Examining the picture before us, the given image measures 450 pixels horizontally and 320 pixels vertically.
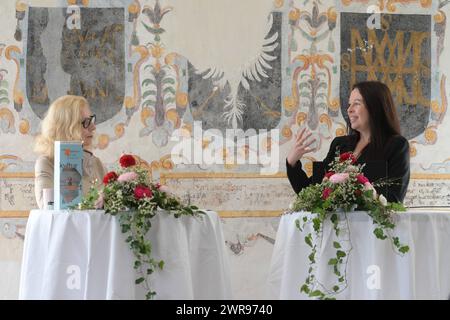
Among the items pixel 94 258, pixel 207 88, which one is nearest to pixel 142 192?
pixel 94 258

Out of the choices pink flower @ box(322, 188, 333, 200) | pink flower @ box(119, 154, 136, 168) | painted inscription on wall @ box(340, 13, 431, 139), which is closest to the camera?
pink flower @ box(322, 188, 333, 200)

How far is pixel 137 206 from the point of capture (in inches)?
196

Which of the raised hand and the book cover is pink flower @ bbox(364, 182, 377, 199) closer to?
the raised hand

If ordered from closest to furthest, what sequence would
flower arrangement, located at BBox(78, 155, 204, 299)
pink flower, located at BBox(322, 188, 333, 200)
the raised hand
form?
flower arrangement, located at BBox(78, 155, 204, 299)
pink flower, located at BBox(322, 188, 333, 200)
the raised hand

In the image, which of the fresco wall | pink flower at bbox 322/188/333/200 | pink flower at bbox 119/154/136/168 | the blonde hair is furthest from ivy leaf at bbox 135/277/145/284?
the fresco wall

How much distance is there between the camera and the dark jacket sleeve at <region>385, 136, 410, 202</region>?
5.75 m

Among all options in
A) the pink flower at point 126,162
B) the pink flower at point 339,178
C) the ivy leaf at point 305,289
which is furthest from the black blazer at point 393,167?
the pink flower at point 126,162

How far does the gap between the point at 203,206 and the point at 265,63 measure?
4.65 feet

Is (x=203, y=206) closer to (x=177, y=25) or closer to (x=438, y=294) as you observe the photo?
(x=177, y=25)

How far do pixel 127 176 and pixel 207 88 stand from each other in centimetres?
277

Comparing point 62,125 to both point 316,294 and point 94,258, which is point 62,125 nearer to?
point 94,258

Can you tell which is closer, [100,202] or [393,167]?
[100,202]

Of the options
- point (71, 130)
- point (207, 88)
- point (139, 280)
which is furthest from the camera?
point (207, 88)

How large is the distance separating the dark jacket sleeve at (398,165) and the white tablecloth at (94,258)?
147cm
